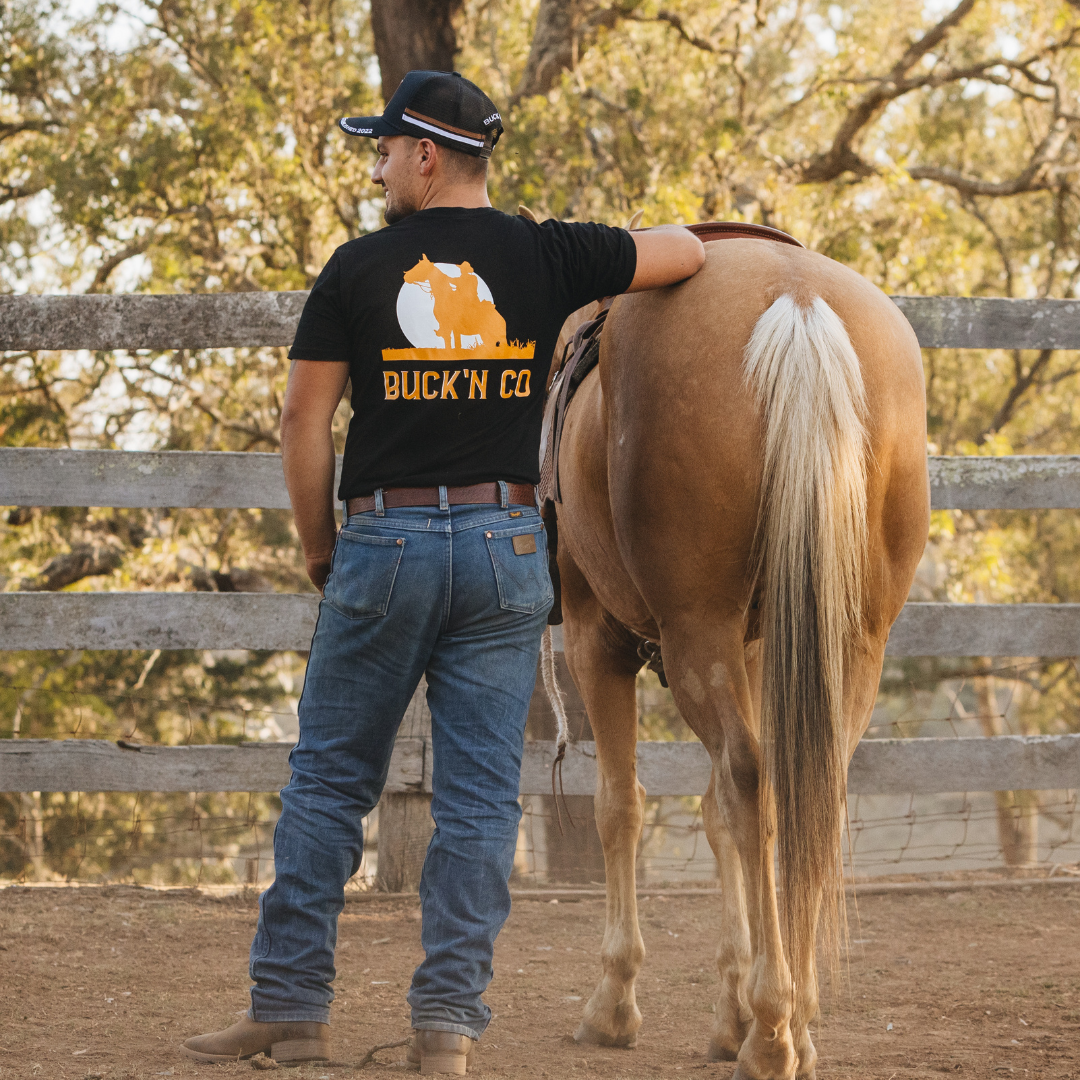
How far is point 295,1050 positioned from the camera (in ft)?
7.49

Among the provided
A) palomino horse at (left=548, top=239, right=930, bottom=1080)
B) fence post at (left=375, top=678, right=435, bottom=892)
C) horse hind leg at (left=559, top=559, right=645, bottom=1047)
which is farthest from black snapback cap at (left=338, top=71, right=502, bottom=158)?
fence post at (left=375, top=678, right=435, bottom=892)

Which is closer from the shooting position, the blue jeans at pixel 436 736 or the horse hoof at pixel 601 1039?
the blue jeans at pixel 436 736

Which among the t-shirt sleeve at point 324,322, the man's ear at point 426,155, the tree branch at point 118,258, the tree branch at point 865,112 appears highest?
the tree branch at point 865,112

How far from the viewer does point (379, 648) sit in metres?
2.30

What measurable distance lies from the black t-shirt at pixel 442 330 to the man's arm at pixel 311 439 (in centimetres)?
4

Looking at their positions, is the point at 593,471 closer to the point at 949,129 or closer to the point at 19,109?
the point at 19,109

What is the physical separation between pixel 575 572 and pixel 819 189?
7625 mm

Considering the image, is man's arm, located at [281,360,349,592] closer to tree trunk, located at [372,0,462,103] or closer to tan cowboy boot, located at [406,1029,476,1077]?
tan cowboy boot, located at [406,1029,476,1077]

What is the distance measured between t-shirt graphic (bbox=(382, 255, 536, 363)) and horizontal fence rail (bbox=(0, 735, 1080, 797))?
2.39 meters

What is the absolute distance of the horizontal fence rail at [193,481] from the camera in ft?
13.3

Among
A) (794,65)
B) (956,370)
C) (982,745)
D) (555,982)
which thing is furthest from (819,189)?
(555,982)

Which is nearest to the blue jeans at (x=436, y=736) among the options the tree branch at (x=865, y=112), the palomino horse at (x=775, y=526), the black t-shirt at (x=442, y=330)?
the black t-shirt at (x=442, y=330)

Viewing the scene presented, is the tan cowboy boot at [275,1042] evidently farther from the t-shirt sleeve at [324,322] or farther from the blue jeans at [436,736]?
the t-shirt sleeve at [324,322]

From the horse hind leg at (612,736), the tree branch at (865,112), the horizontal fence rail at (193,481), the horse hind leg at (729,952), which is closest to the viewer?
the horse hind leg at (729,952)
